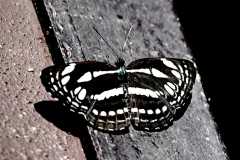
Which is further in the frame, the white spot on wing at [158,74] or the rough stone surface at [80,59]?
the white spot on wing at [158,74]

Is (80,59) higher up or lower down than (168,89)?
higher up

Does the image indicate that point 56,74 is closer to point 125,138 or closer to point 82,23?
point 125,138

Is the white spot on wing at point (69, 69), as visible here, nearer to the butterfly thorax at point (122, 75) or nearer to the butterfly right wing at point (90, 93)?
the butterfly right wing at point (90, 93)

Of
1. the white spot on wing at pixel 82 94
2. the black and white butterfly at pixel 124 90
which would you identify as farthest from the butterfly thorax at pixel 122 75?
the white spot on wing at pixel 82 94

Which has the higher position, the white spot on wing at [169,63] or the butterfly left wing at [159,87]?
→ the white spot on wing at [169,63]

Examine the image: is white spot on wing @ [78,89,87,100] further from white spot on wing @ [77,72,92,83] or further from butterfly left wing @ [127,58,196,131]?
butterfly left wing @ [127,58,196,131]

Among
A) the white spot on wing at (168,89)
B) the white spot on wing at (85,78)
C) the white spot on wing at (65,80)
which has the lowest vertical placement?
the white spot on wing at (168,89)

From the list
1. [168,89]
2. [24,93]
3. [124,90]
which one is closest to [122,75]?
[124,90]

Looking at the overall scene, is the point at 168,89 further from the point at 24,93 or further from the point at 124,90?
the point at 24,93
